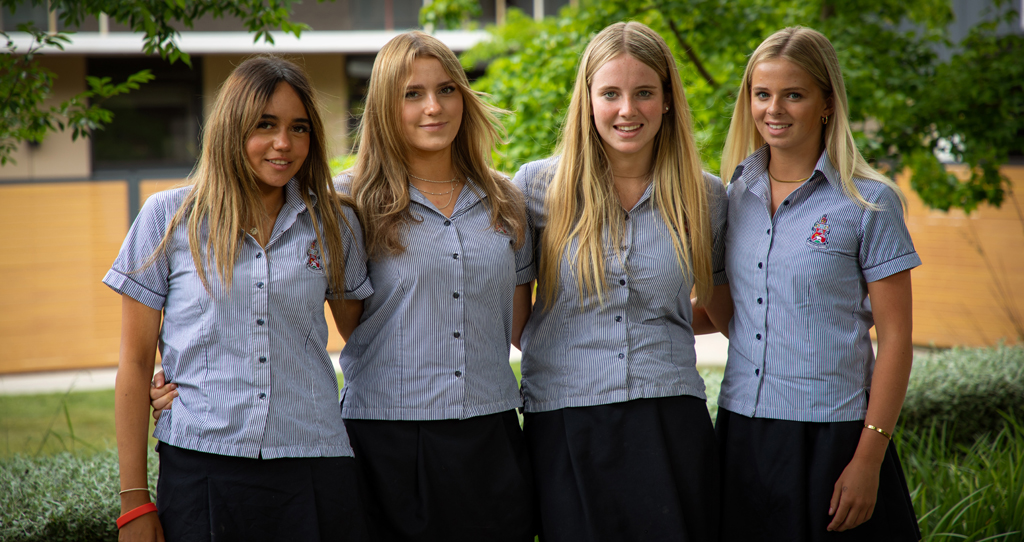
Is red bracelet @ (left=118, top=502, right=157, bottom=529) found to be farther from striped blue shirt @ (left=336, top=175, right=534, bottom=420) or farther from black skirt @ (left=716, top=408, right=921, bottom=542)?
black skirt @ (left=716, top=408, right=921, bottom=542)

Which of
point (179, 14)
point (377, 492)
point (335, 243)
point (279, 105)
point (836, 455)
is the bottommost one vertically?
point (377, 492)

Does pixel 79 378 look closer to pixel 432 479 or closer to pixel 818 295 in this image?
pixel 432 479

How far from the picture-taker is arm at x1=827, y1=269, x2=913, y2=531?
239 cm

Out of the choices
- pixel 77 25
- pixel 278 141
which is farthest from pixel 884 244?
pixel 77 25

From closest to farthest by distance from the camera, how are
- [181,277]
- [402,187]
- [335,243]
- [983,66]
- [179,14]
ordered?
[181,277] → [335,243] → [402,187] → [179,14] → [983,66]

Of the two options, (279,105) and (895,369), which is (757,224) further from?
(279,105)

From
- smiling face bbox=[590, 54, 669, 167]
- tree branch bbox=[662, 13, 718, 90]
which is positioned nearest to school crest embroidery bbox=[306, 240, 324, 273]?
smiling face bbox=[590, 54, 669, 167]

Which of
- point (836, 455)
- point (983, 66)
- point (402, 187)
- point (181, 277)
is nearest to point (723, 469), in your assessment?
point (836, 455)

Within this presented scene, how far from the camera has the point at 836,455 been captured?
2426mm

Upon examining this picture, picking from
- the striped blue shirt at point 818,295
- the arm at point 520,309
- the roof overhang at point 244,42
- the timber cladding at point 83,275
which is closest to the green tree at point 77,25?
the arm at point 520,309

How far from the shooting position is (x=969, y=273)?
10133mm

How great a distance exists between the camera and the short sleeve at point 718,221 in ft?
9.09

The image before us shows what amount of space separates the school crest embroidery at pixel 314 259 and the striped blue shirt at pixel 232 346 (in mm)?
55

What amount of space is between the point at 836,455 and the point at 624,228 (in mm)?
915
